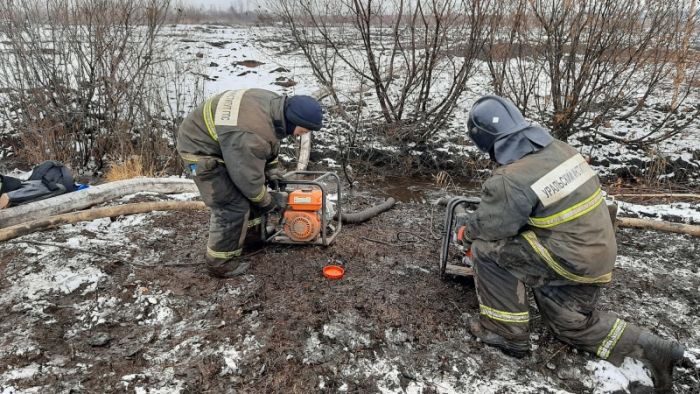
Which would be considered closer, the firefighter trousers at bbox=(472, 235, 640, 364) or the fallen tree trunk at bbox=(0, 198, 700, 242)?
the firefighter trousers at bbox=(472, 235, 640, 364)

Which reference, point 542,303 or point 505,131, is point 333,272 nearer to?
point 542,303

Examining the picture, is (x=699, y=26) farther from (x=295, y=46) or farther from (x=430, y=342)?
(x=430, y=342)

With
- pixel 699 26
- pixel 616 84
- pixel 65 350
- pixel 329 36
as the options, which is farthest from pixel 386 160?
pixel 65 350

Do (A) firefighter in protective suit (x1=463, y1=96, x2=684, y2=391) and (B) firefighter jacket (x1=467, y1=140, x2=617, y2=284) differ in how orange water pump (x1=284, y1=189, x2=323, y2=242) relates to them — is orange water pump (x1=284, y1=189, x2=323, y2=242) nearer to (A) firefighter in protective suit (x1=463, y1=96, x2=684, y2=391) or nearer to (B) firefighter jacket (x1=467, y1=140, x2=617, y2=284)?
(A) firefighter in protective suit (x1=463, y1=96, x2=684, y2=391)

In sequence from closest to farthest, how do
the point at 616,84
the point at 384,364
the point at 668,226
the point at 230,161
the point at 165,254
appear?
1. the point at 384,364
2. the point at 230,161
3. the point at 165,254
4. the point at 668,226
5. the point at 616,84

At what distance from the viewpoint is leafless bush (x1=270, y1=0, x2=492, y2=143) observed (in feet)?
27.4

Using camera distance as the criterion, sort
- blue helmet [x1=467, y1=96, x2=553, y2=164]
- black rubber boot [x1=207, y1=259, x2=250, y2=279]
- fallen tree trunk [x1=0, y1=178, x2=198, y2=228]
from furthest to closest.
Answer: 1. fallen tree trunk [x1=0, y1=178, x2=198, y2=228]
2. black rubber boot [x1=207, y1=259, x2=250, y2=279]
3. blue helmet [x1=467, y1=96, x2=553, y2=164]

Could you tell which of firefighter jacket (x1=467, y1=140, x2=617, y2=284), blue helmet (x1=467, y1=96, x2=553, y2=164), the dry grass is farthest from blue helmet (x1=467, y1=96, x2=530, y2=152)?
the dry grass

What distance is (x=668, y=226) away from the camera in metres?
5.42

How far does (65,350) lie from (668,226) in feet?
21.0

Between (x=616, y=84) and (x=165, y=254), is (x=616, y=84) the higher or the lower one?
the higher one

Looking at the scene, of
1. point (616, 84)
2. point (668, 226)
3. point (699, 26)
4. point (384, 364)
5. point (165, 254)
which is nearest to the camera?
point (384, 364)

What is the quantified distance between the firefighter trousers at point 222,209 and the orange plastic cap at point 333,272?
84 cm

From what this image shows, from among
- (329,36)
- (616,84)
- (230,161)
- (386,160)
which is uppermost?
(329,36)
